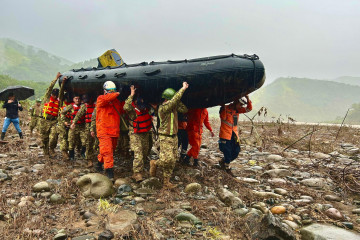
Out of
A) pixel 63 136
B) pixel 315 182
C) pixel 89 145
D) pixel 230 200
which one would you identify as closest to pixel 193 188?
pixel 230 200

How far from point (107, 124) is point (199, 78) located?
2.16 meters

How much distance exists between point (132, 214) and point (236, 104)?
326 centimetres

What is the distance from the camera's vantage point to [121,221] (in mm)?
3211

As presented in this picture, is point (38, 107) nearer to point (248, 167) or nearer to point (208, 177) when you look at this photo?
point (208, 177)

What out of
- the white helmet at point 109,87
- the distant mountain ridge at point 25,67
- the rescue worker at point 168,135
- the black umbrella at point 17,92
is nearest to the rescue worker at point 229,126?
the rescue worker at point 168,135

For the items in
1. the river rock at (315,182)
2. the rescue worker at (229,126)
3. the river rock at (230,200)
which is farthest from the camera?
the rescue worker at (229,126)

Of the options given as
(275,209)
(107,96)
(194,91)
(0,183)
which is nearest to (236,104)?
(194,91)

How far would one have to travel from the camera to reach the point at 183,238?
288 centimetres

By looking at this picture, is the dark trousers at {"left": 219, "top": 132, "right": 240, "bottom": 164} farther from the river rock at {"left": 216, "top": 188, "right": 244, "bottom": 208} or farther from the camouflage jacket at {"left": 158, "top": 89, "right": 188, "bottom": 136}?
the river rock at {"left": 216, "top": 188, "right": 244, "bottom": 208}

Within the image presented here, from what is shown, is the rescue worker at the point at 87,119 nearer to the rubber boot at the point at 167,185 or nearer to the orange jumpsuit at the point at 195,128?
the rubber boot at the point at 167,185

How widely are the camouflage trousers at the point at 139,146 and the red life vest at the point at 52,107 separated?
2.87 metres

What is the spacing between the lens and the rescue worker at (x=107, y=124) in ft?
15.9

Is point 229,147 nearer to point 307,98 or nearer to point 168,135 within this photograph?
point 168,135

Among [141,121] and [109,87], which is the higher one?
[109,87]
